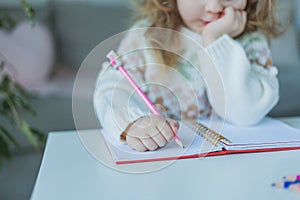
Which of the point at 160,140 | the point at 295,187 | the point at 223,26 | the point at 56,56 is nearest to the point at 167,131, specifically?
the point at 160,140

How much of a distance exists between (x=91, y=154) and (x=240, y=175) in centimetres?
20

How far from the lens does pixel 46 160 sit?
54cm

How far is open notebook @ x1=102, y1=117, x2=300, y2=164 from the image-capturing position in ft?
1.76

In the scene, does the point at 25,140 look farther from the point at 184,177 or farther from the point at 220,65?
the point at 184,177

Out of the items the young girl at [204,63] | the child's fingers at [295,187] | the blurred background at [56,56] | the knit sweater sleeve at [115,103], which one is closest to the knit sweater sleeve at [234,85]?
the young girl at [204,63]

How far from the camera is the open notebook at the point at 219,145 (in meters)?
0.54

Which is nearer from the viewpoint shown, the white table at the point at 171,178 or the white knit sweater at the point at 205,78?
the white table at the point at 171,178

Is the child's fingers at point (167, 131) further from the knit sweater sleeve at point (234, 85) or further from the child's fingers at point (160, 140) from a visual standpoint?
the knit sweater sleeve at point (234, 85)

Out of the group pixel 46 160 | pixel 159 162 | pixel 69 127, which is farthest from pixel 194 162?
pixel 69 127

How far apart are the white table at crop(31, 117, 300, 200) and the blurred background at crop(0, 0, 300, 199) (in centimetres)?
81

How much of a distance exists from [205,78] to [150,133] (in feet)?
0.82

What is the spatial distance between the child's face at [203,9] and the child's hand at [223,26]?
1 centimetres

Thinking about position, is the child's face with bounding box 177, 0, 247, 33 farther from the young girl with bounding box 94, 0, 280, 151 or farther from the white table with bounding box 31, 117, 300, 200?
the white table with bounding box 31, 117, 300, 200

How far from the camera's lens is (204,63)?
775 millimetres
